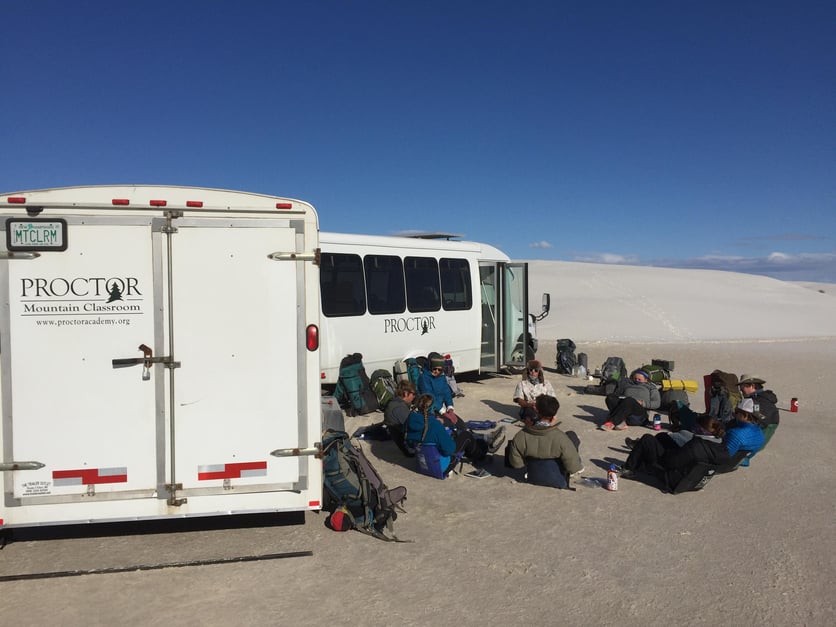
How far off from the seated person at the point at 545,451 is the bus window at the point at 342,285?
4.80m

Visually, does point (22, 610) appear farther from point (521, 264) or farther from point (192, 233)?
point (521, 264)

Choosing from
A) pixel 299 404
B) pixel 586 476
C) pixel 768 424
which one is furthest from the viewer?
pixel 768 424

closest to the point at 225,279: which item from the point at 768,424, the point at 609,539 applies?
the point at 609,539

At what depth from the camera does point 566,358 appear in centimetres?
1547

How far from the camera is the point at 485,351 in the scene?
13773 mm

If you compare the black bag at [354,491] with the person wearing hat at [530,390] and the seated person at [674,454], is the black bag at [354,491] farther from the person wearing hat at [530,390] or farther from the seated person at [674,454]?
the person wearing hat at [530,390]

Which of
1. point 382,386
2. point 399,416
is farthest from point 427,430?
point 382,386

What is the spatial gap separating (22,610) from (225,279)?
262 cm

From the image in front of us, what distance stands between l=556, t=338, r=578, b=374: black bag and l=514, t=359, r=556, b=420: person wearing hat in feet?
18.3

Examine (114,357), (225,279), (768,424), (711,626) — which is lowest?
(711,626)

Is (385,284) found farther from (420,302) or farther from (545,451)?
(545,451)

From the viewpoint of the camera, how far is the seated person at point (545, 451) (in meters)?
6.59

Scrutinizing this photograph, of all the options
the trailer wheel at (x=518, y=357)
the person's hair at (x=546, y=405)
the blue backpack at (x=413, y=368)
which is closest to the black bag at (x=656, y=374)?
the trailer wheel at (x=518, y=357)

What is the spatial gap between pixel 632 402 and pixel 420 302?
4367 mm
